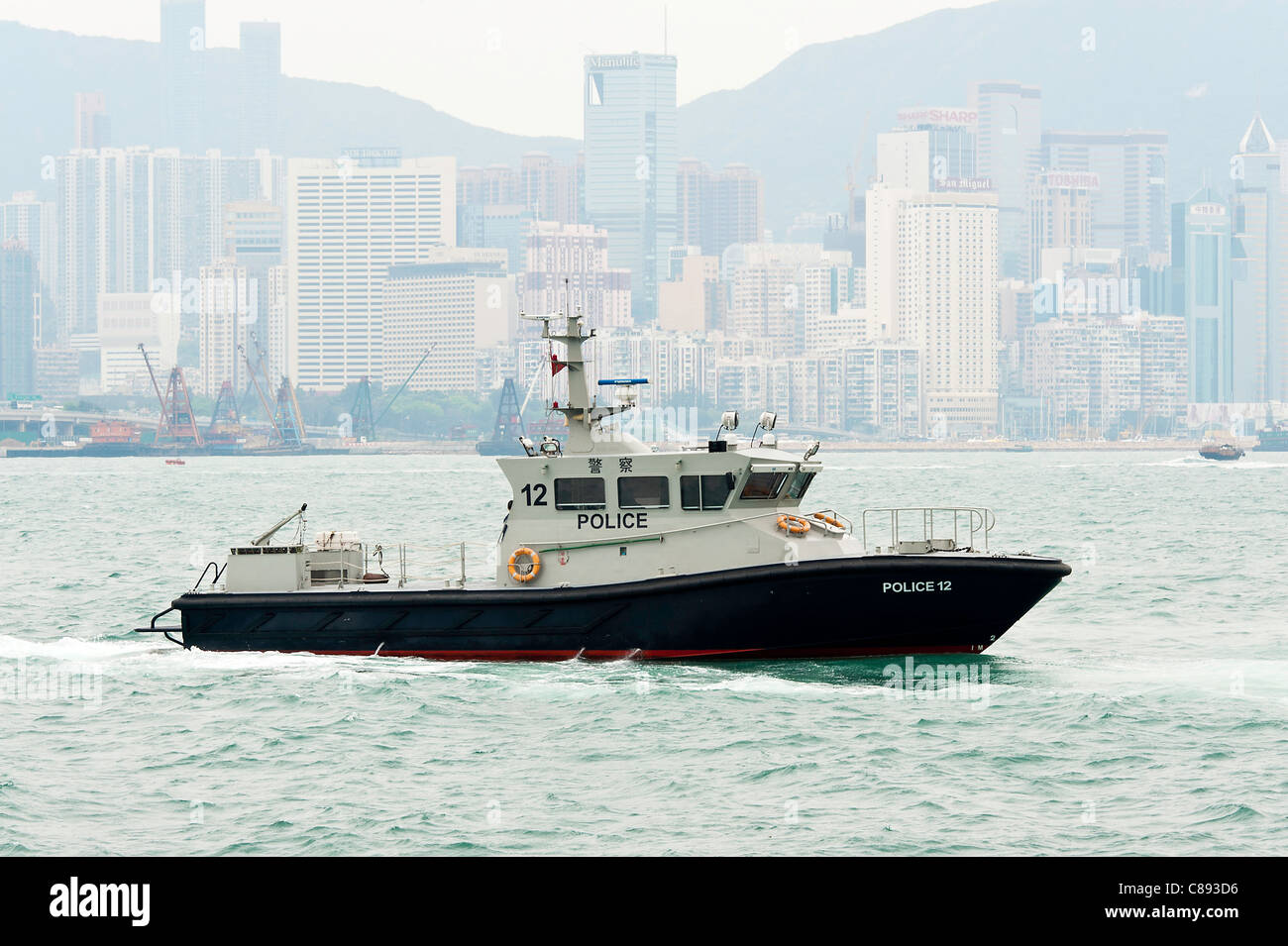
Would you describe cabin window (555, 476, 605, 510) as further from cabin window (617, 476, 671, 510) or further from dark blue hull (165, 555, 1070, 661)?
dark blue hull (165, 555, 1070, 661)

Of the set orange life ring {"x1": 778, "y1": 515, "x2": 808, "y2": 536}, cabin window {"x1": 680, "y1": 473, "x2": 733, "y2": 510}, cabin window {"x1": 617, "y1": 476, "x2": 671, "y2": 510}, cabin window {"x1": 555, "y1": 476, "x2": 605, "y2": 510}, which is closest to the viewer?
orange life ring {"x1": 778, "y1": 515, "x2": 808, "y2": 536}

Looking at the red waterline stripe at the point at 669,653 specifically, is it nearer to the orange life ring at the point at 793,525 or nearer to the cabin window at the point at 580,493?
the orange life ring at the point at 793,525

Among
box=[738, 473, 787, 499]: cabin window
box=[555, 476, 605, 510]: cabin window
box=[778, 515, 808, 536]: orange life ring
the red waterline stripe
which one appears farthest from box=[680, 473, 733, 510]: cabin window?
the red waterline stripe

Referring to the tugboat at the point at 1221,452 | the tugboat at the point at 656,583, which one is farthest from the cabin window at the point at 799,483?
the tugboat at the point at 1221,452

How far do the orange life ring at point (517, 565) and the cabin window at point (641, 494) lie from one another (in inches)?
56.6

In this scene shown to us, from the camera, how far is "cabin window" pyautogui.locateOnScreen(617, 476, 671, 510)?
22656 millimetres

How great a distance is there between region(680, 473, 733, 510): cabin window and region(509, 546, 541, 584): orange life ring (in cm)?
218

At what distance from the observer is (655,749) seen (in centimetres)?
1814

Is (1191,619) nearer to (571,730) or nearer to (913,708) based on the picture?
(913,708)

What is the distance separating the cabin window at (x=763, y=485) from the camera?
888 inches

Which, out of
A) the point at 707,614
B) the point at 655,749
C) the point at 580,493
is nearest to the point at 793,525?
the point at 707,614

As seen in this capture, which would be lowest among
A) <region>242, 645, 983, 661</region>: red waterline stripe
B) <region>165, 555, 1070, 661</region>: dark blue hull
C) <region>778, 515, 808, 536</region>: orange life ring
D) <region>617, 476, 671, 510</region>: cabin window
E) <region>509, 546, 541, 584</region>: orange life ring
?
<region>242, 645, 983, 661</region>: red waterline stripe

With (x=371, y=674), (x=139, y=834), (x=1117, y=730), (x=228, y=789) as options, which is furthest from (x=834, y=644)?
(x=139, y=834)

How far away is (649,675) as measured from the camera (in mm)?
21578
